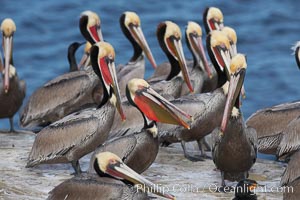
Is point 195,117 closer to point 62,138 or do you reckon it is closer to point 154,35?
point 62,138

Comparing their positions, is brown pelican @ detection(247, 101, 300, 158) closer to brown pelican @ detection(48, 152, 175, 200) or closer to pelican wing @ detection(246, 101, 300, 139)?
pelican wing @ detection(246, 101, 300, 139)

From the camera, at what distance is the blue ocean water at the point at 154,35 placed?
20.3m

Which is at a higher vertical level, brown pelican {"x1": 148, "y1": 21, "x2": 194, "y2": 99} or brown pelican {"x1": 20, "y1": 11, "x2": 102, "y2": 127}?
brown pelican {"x1": 148, "y1": 21, "x2": 194, "y2": 99}

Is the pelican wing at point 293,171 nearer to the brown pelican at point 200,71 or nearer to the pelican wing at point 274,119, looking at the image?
the pelican wing at point 274,119

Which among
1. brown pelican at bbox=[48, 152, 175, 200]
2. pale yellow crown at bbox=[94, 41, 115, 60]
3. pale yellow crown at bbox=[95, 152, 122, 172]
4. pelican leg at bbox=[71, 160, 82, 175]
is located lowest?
pelican leg at bbox=[71, 160, 82, 175]

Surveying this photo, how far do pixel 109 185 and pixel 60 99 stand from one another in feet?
13.5

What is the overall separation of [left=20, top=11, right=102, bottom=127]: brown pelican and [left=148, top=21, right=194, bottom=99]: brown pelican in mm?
707

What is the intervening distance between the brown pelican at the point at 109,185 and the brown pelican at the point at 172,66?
9.87 feet

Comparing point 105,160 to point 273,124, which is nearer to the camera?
point 105,160

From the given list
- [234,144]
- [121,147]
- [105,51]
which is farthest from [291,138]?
[105,51]

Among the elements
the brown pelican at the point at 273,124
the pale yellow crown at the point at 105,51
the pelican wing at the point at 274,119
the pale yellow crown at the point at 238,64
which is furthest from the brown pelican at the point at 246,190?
the pale yellow crown at the point at 105,51

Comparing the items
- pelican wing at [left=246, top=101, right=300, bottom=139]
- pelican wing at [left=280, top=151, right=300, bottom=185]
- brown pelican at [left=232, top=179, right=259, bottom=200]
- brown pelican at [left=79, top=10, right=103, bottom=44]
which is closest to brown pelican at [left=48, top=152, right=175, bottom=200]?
brown pelican at [left=232, top=179, right=259, bottom=200]

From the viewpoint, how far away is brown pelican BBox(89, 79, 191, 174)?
998 cm

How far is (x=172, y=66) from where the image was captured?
12.5m
